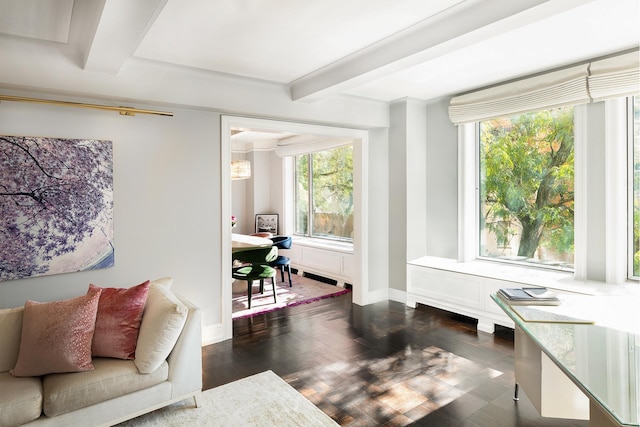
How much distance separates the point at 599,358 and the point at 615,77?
2722 millimetres

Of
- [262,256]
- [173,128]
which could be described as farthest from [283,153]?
[173,128]

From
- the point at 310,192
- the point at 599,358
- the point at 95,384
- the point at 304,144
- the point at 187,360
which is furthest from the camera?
the point at 310,192

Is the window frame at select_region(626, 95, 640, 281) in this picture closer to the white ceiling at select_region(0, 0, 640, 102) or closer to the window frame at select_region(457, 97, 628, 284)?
the window frame at select_region(457, 97, 628, 284)

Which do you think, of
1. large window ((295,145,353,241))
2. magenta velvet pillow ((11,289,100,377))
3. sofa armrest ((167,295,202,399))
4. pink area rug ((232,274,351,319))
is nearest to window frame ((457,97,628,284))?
pink area rug ((232,274,351,319))

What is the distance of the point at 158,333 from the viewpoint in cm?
244

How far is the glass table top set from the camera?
4.32ft

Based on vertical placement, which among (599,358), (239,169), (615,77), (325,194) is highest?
(615,77)

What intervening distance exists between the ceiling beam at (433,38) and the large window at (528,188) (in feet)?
6.35

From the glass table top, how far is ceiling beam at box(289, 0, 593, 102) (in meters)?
1.68

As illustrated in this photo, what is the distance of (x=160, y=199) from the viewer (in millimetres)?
3559

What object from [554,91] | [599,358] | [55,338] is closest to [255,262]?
[55,338]

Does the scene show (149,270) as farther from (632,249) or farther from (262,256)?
(632,249)

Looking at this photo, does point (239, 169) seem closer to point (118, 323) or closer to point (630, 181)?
point (118, 323)

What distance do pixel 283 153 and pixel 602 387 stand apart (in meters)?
6.81
